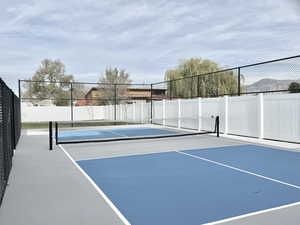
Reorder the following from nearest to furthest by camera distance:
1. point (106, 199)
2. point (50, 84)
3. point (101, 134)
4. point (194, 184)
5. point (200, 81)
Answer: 1. point (106, 199)
2. point (194, 184)
3. point (101, 134)
4. point (200, 81)
5. point (50, 84)

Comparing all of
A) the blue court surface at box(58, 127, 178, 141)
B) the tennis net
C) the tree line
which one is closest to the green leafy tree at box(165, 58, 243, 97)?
the tree line

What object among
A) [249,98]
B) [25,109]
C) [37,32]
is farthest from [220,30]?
[25,109]

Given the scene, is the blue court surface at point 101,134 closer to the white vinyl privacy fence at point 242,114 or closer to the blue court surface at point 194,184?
the white vinyl privacy fence at point 242,114

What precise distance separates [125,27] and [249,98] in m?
13.4

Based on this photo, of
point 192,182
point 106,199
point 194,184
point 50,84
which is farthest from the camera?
point 50,84

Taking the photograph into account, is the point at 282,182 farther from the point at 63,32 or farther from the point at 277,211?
the point at 63,32

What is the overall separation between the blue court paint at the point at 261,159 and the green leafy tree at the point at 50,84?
125 ft

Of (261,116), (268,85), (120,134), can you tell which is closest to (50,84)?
(120,134)

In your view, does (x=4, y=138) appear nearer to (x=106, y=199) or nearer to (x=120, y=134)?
(x=106, y=199)

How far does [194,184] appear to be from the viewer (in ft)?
16.3

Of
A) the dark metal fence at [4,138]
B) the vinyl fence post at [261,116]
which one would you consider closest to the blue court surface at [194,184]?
the dark metal fence at [4,138]

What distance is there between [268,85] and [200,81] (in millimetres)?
7398

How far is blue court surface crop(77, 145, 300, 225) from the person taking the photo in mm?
3682

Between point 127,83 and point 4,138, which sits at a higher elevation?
point 127,83
